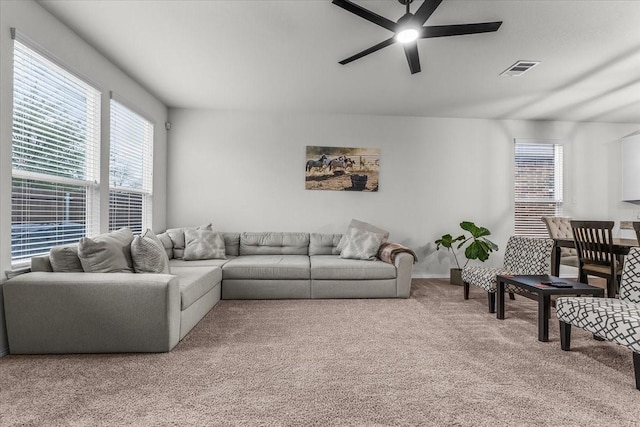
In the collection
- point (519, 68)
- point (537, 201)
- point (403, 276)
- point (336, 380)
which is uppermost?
point (519, 68)

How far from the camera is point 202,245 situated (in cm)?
427

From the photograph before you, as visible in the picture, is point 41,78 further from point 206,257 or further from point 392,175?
point 392,175

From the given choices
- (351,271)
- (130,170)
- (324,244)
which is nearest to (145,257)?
(130,170)

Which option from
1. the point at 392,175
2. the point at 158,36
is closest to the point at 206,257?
the point at 158,36

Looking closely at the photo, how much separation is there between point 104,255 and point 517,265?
13.8 feet

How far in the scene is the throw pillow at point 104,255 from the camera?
255 centimetres

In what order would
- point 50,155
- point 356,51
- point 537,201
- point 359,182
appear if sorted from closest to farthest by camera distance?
point 50,155 < point 356,51 < point 359,182 < point 537,201

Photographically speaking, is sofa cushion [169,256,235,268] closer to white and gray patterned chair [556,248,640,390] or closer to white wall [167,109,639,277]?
white wall [167,109,639,277]

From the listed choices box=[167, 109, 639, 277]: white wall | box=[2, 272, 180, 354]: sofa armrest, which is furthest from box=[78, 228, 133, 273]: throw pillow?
box=[167, 109, 639, 277]: white wall

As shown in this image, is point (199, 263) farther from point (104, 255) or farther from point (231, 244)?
point (104, 255)

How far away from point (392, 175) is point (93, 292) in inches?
169

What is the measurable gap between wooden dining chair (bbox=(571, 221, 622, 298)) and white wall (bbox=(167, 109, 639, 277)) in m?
1.80

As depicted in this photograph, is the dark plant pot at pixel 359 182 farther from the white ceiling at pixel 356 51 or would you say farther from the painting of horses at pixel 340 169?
the white ceiling at pixel 356 51

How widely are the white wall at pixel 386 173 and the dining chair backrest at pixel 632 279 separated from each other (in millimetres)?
2810
